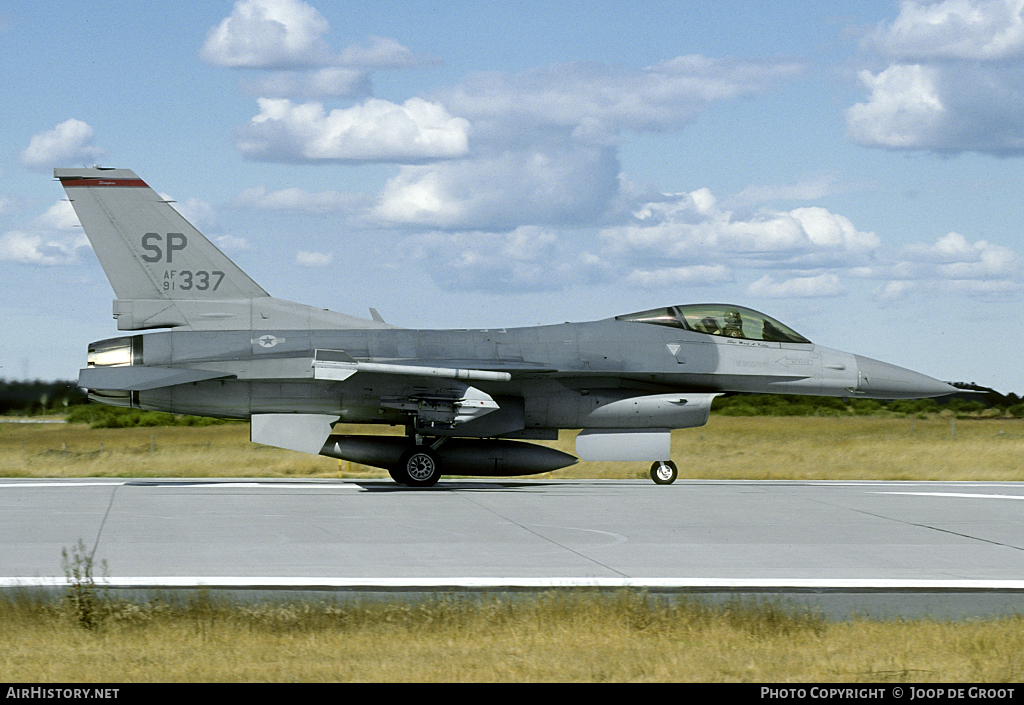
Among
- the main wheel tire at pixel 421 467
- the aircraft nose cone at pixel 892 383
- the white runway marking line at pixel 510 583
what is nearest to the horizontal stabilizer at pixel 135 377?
the main wheel tire at pixel 421 467

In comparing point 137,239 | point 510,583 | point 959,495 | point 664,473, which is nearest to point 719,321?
point 664,473

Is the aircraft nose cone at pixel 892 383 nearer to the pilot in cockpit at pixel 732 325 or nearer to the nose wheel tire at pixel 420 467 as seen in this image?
the pilot in cockpit at pixel 732 325

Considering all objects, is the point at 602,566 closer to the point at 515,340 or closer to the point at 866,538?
the point at 866,538

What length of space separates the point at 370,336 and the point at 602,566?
32.0 feet

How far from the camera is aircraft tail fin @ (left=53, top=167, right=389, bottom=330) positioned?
18469 millimetres

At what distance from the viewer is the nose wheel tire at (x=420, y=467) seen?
1820 cm

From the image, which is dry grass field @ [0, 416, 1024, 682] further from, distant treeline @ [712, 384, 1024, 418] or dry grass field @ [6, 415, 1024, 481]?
distant treeline @ [712, 384, 1024, 418]

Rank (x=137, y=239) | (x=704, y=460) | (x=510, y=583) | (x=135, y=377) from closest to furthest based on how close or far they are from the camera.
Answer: (x=510, y=583)
(x=135, y=377)
(x=137, y=239)
(x=704, y=460)

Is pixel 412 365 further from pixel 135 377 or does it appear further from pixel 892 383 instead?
pixel 892 383

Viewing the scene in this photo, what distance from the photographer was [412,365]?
17656 millimetres

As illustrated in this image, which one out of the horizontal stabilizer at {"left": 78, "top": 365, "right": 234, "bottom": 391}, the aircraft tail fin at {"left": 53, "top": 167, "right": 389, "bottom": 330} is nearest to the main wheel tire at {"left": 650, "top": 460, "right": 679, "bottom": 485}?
the aircraft tail fin at {"left": 53, "top": 167, "right": 389, "bottom": 330}

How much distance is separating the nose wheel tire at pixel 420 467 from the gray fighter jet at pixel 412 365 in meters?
0.02

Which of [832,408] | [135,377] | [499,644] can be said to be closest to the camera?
[499,644]

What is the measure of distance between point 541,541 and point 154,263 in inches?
406
